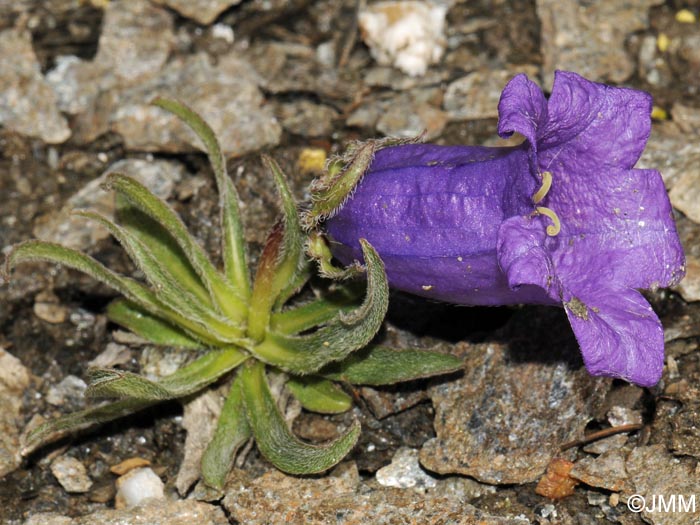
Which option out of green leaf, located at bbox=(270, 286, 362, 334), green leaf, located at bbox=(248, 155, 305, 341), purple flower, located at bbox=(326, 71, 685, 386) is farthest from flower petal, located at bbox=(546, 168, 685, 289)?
green leaf, located at bbox=(248, 155, 305, 341)

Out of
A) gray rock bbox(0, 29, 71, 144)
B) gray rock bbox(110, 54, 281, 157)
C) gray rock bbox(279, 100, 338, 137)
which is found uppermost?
gray rock bbox(0, 29, 71, 144)

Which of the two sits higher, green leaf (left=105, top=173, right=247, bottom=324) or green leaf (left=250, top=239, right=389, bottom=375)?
green leaf (left=105, top=173, right=247, bottom=324)

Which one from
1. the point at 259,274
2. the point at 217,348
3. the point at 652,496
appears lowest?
the point at 652,496

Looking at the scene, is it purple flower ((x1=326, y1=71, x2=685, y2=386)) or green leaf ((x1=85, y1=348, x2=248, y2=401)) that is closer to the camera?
purple flower ((x1=326, y1=71, x2=685, y2=386))

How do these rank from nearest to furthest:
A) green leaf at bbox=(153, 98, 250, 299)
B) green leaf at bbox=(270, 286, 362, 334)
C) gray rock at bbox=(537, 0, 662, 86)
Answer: green leaf at bbox=(270, 286, 362, 334), green leaf at bbox=(153, 98, 250, 299), gray rock at bbox=(537, 0, 662, 86)

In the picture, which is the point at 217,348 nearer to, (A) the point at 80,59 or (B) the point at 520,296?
(B) the point at 520,296

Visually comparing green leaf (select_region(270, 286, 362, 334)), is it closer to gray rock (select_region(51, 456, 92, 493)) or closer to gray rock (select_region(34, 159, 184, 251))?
gray rock (select_region(51, 456, 92, 493))

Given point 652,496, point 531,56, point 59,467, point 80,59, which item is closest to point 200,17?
point 80,59

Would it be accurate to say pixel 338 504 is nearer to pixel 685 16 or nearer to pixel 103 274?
pixel 103 274
